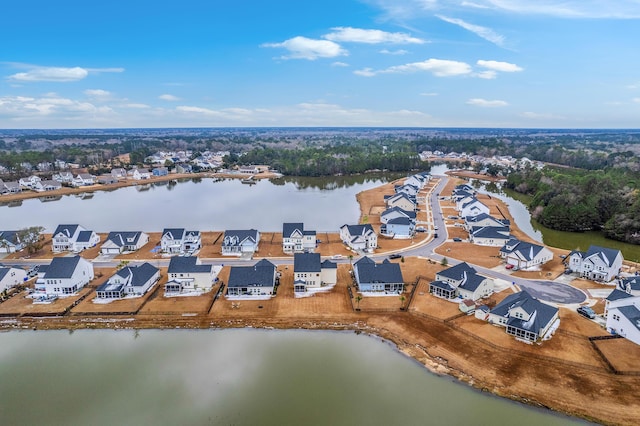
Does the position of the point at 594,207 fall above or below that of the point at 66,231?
above

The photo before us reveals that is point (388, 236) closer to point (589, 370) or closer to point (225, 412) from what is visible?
point (589, 370)

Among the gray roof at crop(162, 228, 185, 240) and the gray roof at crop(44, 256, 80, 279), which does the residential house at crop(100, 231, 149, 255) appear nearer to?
the gray roof at crop(162, 228, 185, 240)

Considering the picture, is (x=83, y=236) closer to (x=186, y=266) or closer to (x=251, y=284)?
(x=186, y=266)

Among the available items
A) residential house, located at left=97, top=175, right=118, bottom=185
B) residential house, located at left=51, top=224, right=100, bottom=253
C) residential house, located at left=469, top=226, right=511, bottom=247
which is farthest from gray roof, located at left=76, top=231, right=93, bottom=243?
residential house, located at left=97, top=175, right=118, bottom=185

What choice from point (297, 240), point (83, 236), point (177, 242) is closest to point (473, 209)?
point (297, 240)

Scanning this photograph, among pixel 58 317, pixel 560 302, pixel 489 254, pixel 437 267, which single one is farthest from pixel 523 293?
pixel 58 317

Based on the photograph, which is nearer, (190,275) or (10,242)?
(190,275)

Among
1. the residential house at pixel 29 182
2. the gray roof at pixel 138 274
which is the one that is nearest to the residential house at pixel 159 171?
the residential house at pixel 29 182
